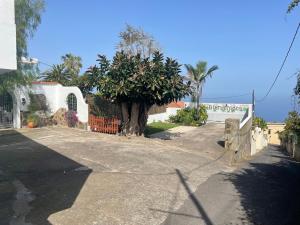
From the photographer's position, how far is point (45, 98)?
69.3ft

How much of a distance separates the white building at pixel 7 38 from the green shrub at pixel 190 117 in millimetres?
25875

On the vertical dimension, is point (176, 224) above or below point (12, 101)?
below

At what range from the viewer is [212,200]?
9164 mm

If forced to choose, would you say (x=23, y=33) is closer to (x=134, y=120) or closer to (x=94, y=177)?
(x=134, y=120)

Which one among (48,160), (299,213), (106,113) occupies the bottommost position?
(299,213)

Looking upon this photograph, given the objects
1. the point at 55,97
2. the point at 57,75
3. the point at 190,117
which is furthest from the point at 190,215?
the point at 57,75

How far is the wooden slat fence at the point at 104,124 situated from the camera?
2003 centimetres

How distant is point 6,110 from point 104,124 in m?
5.47

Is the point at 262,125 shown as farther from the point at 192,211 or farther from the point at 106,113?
the point at 192,211

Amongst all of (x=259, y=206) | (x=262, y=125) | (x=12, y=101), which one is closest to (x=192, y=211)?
(x=259, y=206)

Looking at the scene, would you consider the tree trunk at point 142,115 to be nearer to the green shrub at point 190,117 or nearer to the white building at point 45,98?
the white building at point 45,98

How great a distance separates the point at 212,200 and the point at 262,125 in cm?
2375

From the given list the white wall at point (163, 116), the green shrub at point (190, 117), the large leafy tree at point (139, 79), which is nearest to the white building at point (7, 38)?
the large leafy tree at point (139, 79)

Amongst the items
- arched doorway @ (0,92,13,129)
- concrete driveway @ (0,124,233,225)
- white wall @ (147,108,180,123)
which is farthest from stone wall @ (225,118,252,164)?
white wall @ (147,108,180,123)
